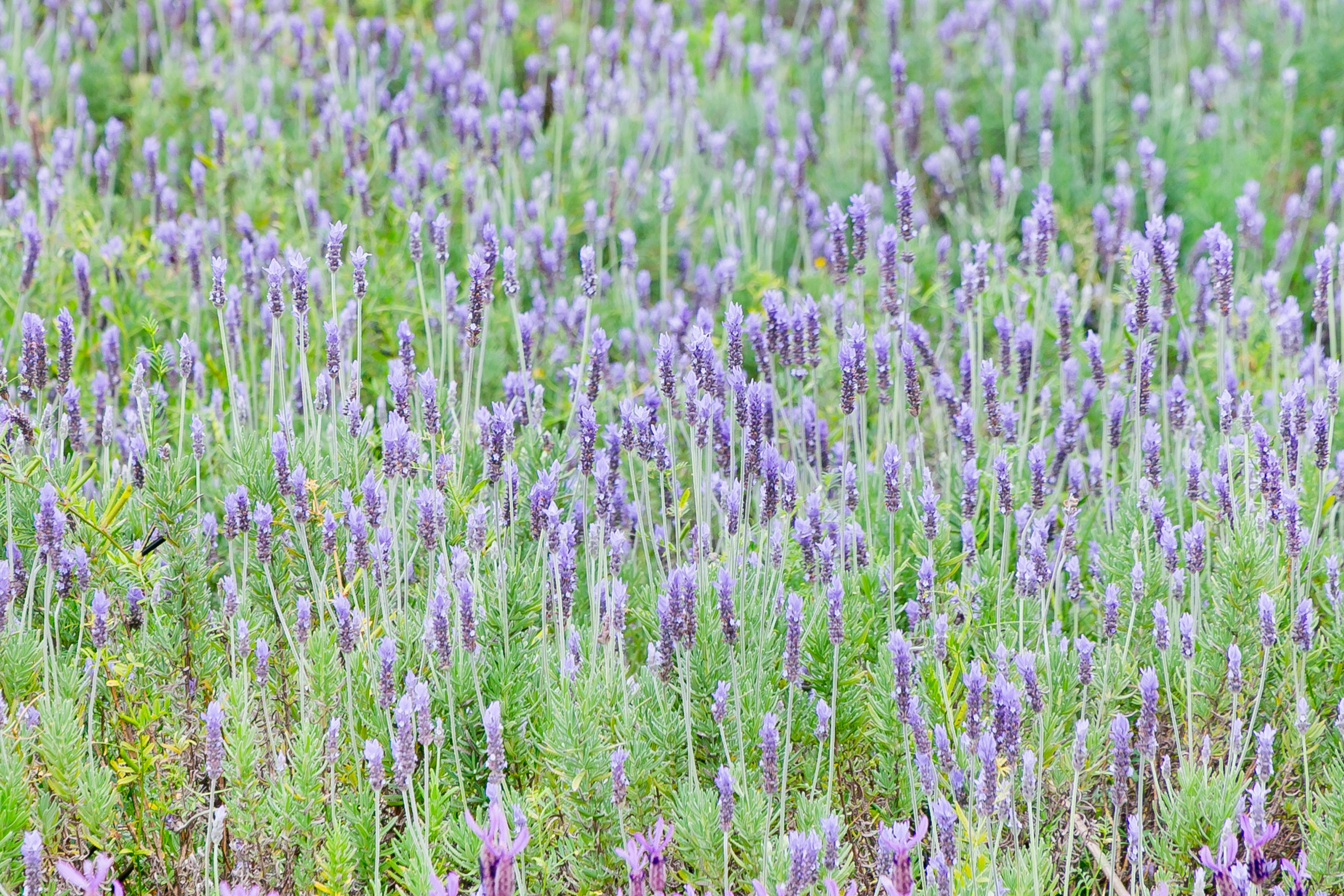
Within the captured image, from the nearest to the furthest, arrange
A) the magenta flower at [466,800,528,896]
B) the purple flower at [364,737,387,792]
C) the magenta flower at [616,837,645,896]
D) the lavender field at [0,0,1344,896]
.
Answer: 1. the magenta flower at [466,800,528,896]
2. the magenta flower at [616,837,645,896]
3. the purple flower at [364,737,387,792]
4. the lavender field at [0,0,1344,896]

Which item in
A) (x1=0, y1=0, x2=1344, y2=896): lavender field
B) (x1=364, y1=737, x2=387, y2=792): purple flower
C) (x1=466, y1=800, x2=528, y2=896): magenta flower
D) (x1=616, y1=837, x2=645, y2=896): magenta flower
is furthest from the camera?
(x1=0, y1=0, x2=1344, y2=896): lavender field

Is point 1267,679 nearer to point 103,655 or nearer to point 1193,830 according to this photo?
point 1193,830

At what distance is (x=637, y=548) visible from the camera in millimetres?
3148

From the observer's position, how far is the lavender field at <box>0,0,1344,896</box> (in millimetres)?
2129

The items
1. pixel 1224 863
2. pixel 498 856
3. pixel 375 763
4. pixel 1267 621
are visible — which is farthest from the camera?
pixel 1267 621

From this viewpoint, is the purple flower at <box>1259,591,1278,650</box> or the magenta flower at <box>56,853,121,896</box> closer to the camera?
the magenta flower at <box>56,853,121,896</box>

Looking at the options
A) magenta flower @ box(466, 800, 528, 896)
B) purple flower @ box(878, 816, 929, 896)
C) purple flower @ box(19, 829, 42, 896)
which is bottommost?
purple flower @ box(19, 829, 42, 896)

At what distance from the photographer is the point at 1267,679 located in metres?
2.56

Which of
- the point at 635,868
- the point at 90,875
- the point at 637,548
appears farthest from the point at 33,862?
the point at 637,548

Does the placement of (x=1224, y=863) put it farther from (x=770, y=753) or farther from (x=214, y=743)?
(x=214, y=743)

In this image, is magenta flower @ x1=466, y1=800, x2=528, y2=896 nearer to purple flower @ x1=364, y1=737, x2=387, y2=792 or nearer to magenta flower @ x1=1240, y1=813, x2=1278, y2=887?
purple flower @ x1=364, y1=737, x2=387, y2=792

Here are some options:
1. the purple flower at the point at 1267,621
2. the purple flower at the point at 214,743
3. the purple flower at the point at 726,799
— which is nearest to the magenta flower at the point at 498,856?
the purple flower at the point at 726,799

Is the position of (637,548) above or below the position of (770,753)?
below

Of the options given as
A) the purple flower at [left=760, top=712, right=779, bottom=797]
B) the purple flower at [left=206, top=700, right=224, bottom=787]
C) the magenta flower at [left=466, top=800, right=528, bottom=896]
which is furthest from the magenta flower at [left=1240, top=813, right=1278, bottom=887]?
the purple flower at [left=206, top=700, right=224, bottom=787]
